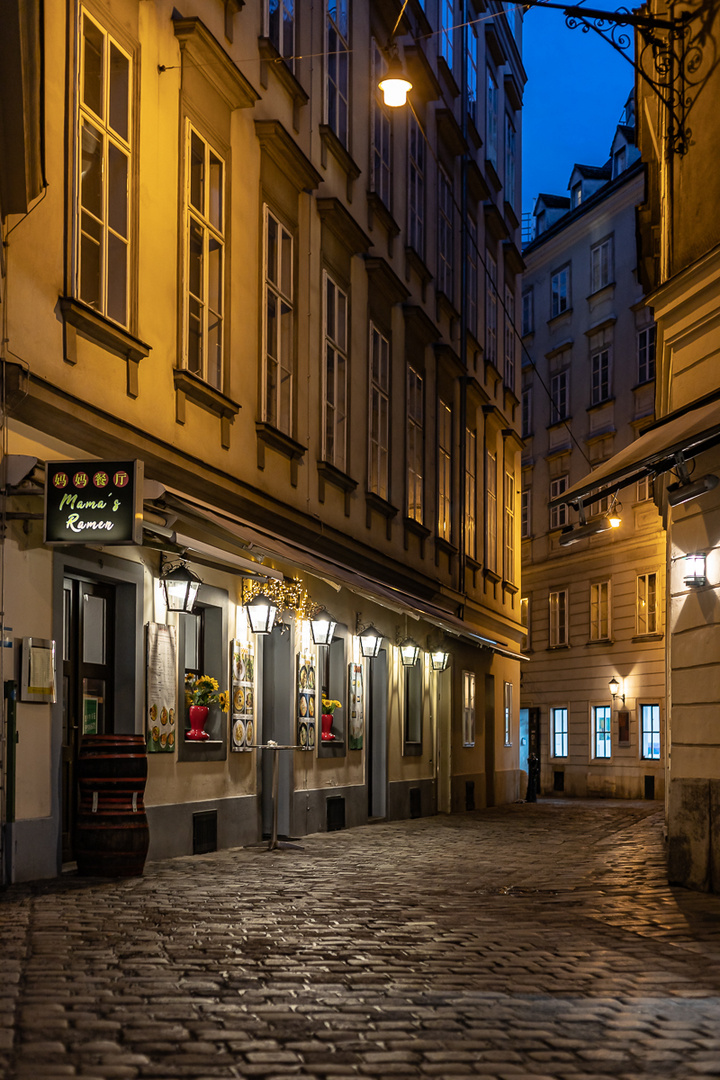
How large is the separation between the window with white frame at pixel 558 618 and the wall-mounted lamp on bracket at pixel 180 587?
29343 mm

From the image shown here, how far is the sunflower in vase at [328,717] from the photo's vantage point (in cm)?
1870

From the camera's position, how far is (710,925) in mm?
9172

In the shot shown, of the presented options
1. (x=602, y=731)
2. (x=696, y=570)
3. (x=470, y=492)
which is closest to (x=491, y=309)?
(x=470, y=492)

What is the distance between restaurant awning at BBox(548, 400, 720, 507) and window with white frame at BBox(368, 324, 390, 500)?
8390 millimetres

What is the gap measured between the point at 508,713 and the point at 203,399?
63.6 ft

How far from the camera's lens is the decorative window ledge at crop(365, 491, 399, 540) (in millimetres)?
20625

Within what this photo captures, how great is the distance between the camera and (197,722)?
1441 centimetres

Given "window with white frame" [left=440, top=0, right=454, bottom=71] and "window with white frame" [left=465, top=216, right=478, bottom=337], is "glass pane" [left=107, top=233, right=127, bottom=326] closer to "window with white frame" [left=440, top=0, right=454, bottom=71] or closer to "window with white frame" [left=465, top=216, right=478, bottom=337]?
"window with white frame" [left=440, top=0, right=454, bottom=71]

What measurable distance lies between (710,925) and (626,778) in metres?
29.4

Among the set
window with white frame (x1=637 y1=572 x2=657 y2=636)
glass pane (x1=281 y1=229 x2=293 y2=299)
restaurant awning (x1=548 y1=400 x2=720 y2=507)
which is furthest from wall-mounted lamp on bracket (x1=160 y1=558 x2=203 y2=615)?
window with white frame (x1=637 y1=572 x2=657 y2=636)

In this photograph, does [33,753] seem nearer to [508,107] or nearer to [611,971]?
[611,971]

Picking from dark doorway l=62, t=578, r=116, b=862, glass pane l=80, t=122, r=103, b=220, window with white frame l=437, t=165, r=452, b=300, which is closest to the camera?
glass pane l=80, t=122, r=103, b=220

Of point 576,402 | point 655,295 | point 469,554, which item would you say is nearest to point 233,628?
point 655,295

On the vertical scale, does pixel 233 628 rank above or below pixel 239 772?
above
